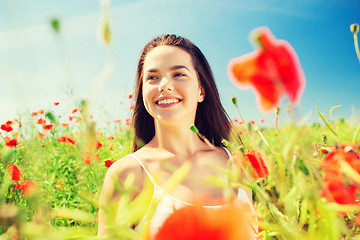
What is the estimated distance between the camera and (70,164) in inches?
111

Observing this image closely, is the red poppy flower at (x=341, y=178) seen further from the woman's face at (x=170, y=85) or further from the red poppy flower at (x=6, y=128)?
the red poppy flower at (x=6, y=128)

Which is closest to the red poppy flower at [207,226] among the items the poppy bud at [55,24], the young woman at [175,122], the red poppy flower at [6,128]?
the poppy bud at [55,24]

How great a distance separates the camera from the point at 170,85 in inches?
52.0

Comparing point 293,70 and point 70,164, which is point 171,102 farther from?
point 70,164

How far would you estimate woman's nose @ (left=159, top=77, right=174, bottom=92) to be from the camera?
1.30 meters

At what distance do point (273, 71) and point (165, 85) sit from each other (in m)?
1.03

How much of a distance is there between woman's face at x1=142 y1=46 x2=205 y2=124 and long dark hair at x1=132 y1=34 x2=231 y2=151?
16 centimetres

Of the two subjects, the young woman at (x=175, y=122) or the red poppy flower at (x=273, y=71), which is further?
the young woman at (x=175, y=122)

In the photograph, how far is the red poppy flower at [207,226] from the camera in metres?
0.25

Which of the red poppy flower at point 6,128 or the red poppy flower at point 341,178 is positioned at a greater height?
the red poppy flower at point 6,128

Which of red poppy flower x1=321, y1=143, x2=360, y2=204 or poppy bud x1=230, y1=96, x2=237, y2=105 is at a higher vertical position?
poppy bud x1=230, y1=96, x2=237, y2=105

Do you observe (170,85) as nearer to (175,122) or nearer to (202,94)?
(175,122)

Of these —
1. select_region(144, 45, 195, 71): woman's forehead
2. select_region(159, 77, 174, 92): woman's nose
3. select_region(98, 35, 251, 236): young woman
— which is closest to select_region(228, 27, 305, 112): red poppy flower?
select_region(98, 35, 251, 236): young woman

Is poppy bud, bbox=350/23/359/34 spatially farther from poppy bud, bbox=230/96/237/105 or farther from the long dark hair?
the long dark hair
